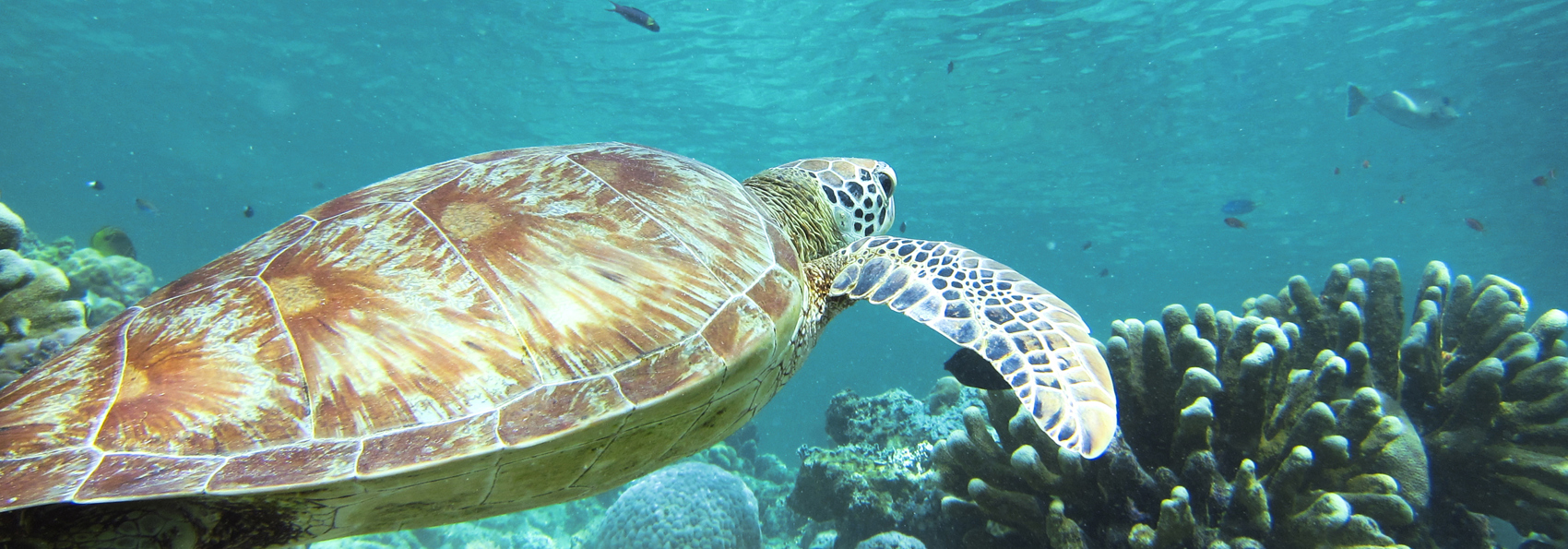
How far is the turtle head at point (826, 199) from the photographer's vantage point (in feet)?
11.4

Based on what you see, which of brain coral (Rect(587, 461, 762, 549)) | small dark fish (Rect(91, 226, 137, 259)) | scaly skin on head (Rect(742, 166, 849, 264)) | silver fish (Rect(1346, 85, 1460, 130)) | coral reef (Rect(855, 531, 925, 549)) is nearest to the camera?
coral reef (Rect(855, 531, 925, 549))

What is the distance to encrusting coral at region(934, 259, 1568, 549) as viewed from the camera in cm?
233

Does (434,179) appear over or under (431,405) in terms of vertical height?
over

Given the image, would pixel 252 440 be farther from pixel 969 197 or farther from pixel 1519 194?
pixel 1519 194

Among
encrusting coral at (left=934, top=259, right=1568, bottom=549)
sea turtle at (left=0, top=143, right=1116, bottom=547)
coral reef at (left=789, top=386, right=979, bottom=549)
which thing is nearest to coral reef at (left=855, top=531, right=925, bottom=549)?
coral reef at (left=789, top=386, right=979, bottom=549)

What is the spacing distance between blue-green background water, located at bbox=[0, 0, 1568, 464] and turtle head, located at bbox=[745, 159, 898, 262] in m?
13.2

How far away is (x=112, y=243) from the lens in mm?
8539

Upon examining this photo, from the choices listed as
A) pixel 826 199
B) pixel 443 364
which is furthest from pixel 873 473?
pixel 443 364

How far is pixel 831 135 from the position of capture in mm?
24500

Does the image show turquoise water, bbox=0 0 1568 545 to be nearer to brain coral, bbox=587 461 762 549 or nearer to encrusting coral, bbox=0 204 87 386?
brain coral, bbox=587 461 762 549

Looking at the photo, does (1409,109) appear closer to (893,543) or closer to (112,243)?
(893,543)

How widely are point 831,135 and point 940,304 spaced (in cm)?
2268

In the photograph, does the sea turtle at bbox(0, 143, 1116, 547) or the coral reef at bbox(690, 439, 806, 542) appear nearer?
the sea turtle at bbox(0, 143, 1116, 547)

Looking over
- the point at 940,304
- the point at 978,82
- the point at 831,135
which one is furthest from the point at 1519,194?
the point at 940,304
